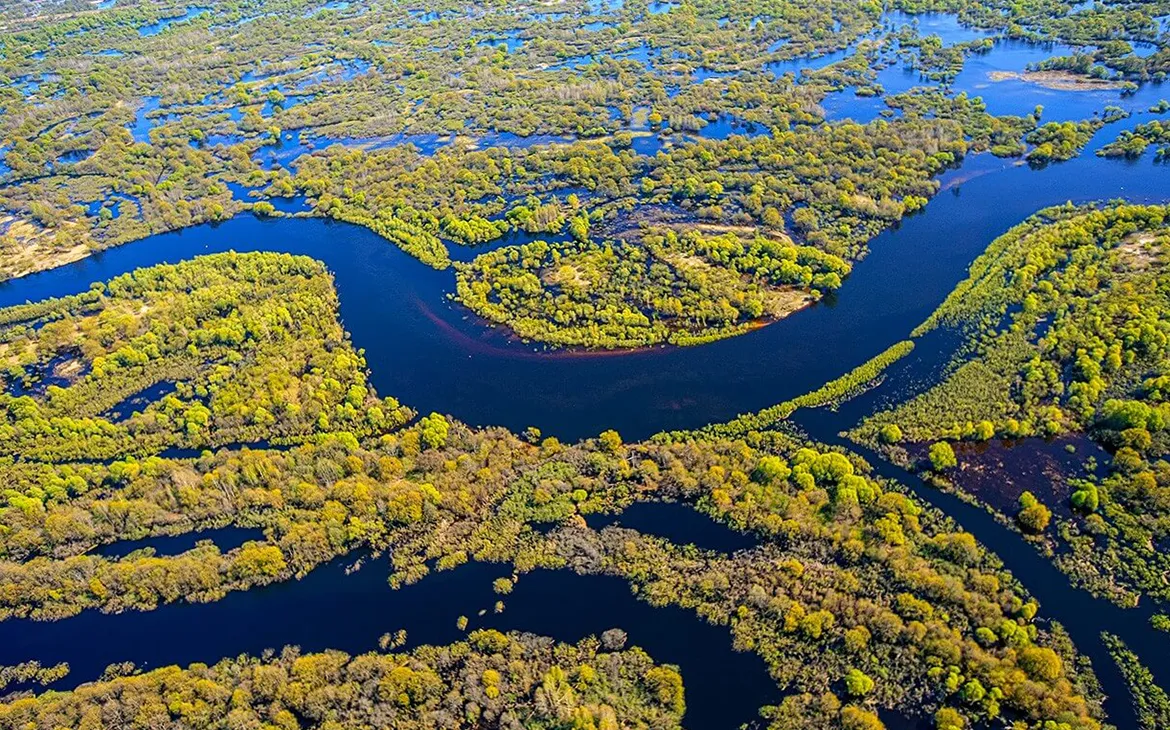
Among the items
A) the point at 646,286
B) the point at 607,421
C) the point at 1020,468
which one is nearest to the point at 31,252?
the point at 646,286

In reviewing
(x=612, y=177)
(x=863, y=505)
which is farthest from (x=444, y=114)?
(x=863, y=505)

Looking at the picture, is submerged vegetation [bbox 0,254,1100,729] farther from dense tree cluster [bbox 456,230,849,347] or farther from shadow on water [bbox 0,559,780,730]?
dense tree cluster [bbox 456,230,849,347]

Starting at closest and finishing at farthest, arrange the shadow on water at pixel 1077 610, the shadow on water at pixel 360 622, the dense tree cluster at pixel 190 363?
the shadow on water at pixel 1077 610, the shadow on water at pixel 360 622, the dense tree cluster at pixel 190 363

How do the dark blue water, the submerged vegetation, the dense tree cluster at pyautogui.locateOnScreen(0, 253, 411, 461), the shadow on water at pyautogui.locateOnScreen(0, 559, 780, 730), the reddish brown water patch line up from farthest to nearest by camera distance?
the dark blue water, the dense tree cluster at pyautogui.locateOnScreen(0, 253, 411, 461), the reddish brown water patch, the shadow on water at pyautogui.locateOnScreen(0, 559, 780, 730), the submerged vegetation

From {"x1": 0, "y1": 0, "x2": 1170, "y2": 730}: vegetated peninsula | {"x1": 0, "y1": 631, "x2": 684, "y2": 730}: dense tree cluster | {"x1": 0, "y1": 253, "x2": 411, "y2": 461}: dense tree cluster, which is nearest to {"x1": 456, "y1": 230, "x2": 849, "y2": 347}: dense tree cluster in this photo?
{"x1": 0, "y1": 0, "x2": 1170, "y2": 730}: vegetated peninsula

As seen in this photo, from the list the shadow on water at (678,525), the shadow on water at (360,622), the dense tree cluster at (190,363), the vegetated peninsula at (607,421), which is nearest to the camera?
the vegetated peninsula at (607,421)

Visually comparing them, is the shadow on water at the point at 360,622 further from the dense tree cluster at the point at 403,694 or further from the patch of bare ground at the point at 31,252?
the patch of bare ground at the point at 31,252

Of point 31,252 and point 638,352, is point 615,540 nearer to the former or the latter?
point 638,352

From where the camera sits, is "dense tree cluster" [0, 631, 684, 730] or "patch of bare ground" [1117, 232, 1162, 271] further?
"patch of bare ground" [1117, 232, 1162, 271]

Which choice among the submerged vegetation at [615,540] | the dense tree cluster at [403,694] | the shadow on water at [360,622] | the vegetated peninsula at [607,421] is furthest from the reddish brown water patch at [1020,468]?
the dense tree cluster at [403,694]

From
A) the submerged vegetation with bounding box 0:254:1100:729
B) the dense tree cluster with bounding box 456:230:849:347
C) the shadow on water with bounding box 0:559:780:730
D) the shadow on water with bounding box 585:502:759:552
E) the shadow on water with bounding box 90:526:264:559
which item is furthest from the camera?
the dense tree cluster with bounding box 456:230:849:347

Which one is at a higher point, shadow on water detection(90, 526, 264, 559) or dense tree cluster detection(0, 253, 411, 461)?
dense tree cluster detection(0, 253, 411, 461)
